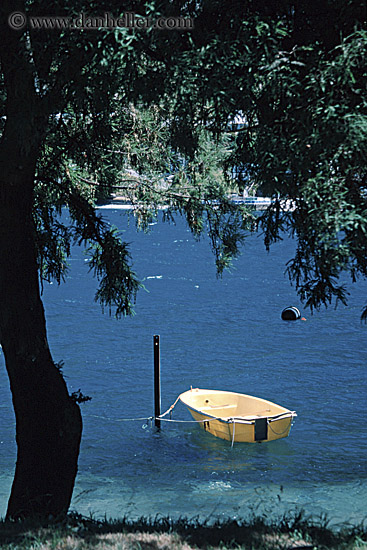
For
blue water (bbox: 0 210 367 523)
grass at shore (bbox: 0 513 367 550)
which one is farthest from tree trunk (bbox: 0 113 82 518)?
blue water (bbox: 0 210 367 523)

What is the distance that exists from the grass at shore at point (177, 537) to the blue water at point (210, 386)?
10.5 feet

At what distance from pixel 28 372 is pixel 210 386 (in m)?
24.0

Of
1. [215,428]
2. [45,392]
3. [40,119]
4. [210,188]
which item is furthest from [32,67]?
[215,428]

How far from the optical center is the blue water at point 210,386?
20.9m

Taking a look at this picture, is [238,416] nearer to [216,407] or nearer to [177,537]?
[216,407]

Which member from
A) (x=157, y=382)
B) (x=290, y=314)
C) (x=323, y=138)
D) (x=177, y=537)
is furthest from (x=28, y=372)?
(x=290, y=314)

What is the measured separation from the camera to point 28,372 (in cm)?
902

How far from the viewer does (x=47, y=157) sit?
38.6ft

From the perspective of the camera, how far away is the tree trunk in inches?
353

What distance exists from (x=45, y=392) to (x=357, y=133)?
536 centimetres

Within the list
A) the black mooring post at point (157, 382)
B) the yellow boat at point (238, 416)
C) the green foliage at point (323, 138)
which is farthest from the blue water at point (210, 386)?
the green foliage at point (323, 138)

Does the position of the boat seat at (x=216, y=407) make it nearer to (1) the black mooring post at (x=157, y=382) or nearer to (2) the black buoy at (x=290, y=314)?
(1) the black mooring post at (x=157, y=382)

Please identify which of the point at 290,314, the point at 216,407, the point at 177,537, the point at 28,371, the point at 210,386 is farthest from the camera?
the point at 290,314

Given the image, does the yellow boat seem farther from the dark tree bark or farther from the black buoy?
the black buoy
